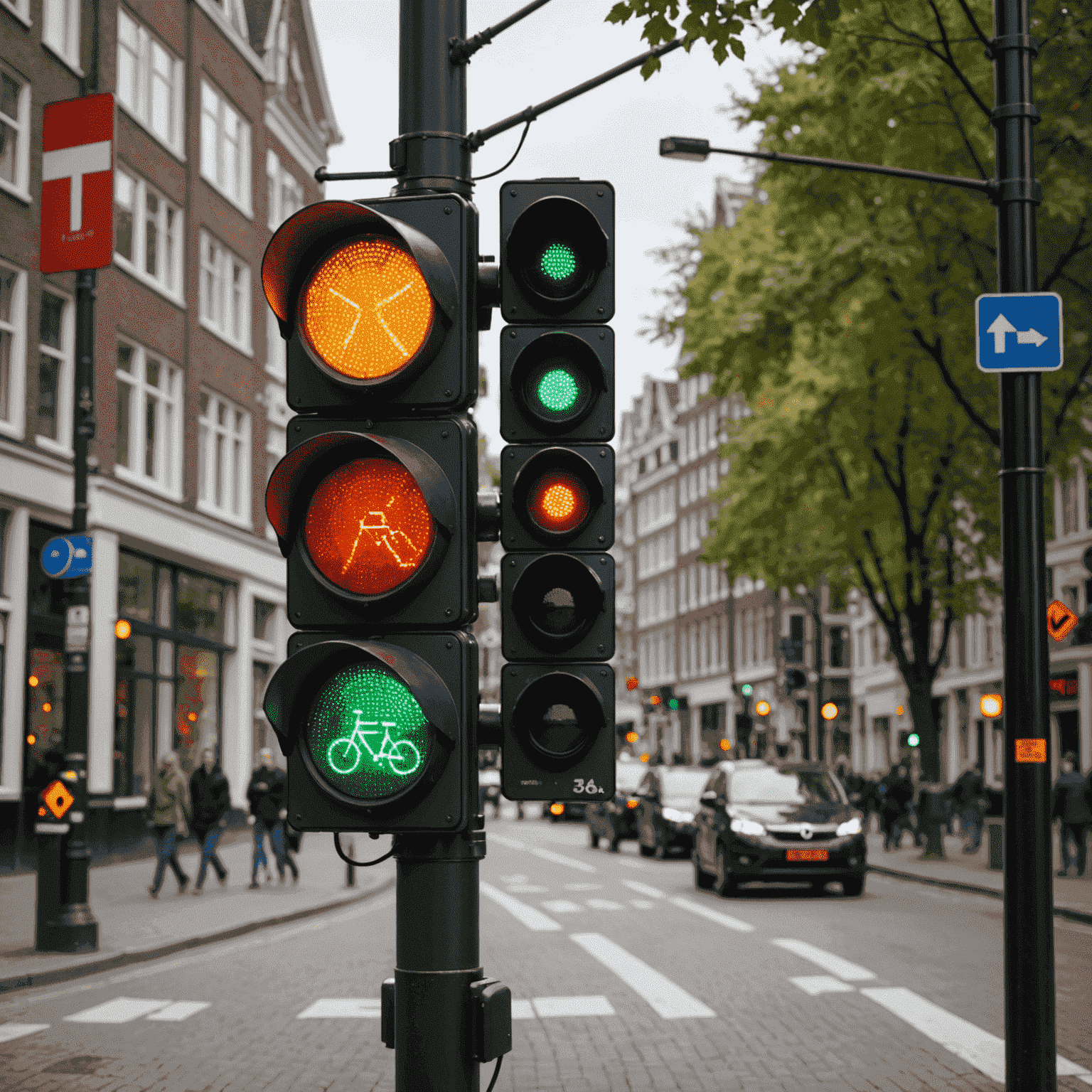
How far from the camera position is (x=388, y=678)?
3.84 m

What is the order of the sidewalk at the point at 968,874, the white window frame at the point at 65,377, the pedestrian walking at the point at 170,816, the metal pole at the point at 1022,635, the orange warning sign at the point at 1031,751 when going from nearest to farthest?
the metal pole at the point at 1022,635 < the orange warning sign at the point at 1031,751 < the sidewalk at the point at 968,874 < the pedestrian walking at the point at 170,816 < the white window frame at the point at 65,377

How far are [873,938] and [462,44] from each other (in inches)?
477

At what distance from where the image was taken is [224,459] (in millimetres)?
33844

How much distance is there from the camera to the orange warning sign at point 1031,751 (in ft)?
23.8

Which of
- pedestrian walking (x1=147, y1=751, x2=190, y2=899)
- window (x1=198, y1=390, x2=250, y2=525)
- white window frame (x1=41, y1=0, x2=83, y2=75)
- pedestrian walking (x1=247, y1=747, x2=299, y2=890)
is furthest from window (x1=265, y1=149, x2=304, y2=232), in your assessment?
pedestrian walking (x1=147, y1=751, x2=190, y2=899)

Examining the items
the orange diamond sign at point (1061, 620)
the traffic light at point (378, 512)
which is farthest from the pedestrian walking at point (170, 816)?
the traffic light at point (378, 512)

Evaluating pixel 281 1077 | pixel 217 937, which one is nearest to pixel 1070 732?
pixel 217 937

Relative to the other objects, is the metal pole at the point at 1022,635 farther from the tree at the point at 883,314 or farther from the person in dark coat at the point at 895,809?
the person in dark coat at the point at 895,809

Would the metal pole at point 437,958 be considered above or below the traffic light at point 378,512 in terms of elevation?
below

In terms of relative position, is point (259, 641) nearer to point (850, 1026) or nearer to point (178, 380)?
point (178, 380)

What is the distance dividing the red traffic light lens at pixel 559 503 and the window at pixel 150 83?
26.3 m

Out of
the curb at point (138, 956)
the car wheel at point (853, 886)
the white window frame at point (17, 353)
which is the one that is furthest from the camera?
the white window frame at point (17, 353)

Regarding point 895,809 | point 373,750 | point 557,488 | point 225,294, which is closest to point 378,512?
point 557,488

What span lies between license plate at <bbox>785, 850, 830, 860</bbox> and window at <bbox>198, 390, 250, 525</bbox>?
15720 mm
